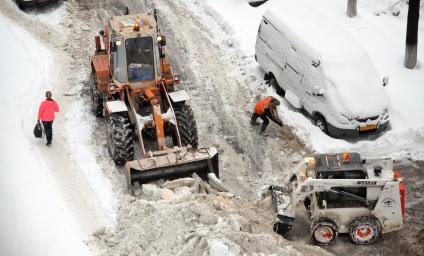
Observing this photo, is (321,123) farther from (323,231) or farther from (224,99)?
(323,231)

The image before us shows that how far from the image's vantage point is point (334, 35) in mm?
18531

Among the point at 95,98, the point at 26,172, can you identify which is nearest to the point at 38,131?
the point at 26,172

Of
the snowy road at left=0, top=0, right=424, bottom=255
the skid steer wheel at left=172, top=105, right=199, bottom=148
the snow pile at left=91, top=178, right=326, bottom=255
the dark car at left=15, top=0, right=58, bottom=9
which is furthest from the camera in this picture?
the dark car at left=15, top=0, right=58, bottom=9

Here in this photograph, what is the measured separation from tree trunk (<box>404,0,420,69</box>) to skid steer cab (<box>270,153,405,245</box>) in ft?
21.9

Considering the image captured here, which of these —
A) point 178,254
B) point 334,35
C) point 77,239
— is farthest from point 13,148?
point 334,35

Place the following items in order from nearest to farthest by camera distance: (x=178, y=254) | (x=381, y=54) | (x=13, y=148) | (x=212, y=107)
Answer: (x=178, y=254) → (x=13, y=148) → (x=212, y=107) → (x=381, y=54)

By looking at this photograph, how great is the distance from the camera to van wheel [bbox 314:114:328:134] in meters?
17.7

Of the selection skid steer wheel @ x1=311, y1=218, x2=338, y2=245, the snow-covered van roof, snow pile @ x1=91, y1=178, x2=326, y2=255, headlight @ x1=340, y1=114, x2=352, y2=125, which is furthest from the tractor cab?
skid steer wheel @ x1=311, y1=218, x2=338, y2=245

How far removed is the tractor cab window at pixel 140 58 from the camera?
15.3 metres

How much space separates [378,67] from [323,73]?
3.24m

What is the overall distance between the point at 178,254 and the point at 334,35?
8945 mm

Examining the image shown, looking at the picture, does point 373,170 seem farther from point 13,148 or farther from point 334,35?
point 13,148

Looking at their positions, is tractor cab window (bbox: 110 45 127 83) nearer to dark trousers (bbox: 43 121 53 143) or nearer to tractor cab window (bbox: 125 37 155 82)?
tractor cab window (bbox: 125 37 155 82)

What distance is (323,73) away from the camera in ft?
57.7
